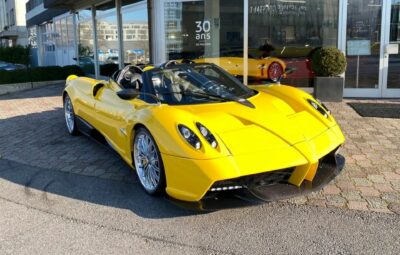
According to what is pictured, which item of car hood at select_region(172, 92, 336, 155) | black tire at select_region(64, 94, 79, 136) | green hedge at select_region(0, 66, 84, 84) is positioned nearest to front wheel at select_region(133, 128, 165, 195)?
car hood at select_region(172, 92, 336, 155)

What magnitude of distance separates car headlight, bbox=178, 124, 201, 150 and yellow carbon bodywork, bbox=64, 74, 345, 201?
0.03 metres

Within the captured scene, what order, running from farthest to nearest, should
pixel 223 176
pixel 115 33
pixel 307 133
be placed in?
pixel 115 33
pixel 307 133
pixel 223 176

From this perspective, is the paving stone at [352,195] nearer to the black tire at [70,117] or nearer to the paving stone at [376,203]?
the paving stone at [376,203]

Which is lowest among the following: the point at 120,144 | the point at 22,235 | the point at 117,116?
the point at 22,235

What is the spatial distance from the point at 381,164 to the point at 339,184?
869 mm

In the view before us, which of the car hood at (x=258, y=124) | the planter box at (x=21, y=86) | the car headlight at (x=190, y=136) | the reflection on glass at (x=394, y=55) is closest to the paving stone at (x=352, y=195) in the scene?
the car hood at (x=258, y=124)

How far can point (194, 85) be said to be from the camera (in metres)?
4.65

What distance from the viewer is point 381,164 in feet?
15.7

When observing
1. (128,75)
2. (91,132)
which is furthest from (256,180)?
(91,132)

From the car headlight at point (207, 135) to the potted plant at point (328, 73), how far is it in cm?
571

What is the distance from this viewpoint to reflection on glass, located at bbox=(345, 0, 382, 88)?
906 cm

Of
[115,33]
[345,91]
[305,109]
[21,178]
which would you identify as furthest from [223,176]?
[115,33]

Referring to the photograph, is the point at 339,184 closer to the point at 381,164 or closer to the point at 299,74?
the point at 381,164

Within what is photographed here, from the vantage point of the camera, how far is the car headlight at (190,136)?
3.45 m
